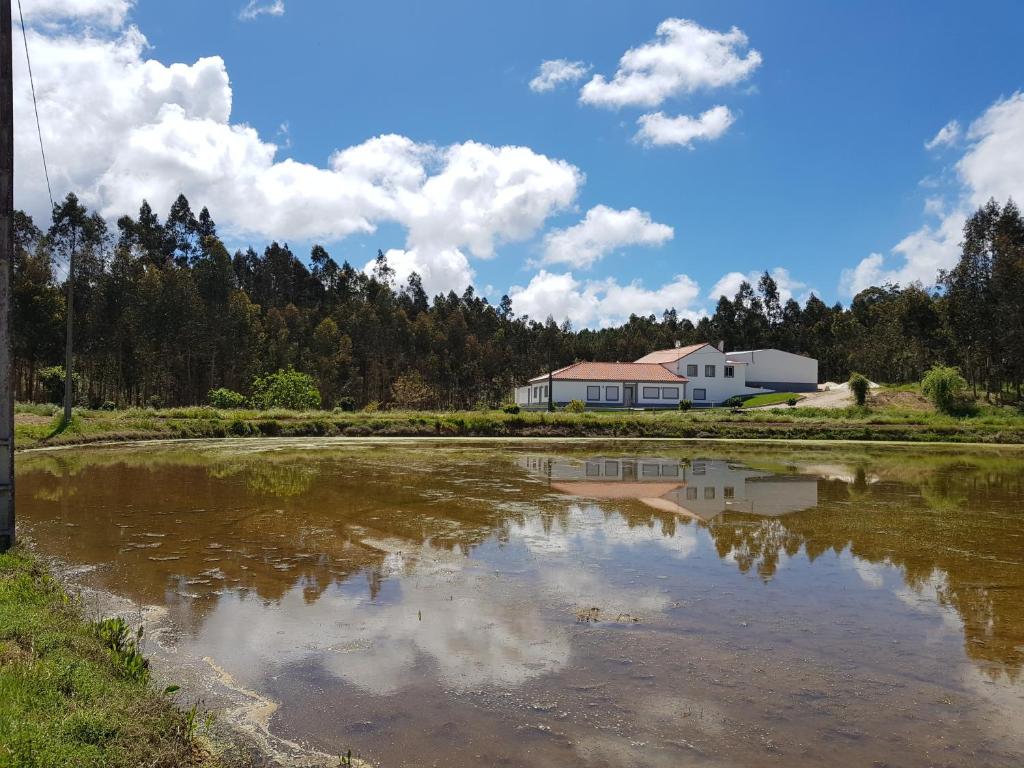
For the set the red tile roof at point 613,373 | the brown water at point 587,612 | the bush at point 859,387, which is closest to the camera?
the brown water at point 587,612

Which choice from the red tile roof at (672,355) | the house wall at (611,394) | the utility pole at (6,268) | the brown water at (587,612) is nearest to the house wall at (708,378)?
the red tile roof at (672,355)

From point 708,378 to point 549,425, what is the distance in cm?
2770

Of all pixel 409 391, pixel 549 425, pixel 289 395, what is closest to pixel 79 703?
pixel 549 425

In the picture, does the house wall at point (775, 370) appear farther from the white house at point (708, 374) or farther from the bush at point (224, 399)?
the bush at point (224, 399)

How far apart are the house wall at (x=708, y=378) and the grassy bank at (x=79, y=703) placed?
59.6 m

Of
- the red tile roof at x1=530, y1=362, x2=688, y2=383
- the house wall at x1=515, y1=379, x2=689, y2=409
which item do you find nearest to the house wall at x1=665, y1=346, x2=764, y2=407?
the red tile roof at x1=530, y1=362, x2=688, y2=383

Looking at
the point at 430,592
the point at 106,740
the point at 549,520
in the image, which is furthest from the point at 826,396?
the point at 106,740

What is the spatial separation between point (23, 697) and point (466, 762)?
2.95 m

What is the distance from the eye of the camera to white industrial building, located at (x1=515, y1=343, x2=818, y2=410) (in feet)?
193

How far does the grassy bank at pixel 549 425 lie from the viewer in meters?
36.6

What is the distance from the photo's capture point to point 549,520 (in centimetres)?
1366

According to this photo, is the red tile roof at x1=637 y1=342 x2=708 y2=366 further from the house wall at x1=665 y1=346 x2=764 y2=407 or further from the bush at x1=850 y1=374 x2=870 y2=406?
the bush at x1=850 y1=374 x2=870 y2=406

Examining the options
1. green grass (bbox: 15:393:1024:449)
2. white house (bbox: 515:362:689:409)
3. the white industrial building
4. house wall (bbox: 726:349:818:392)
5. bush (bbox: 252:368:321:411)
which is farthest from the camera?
house wall (bbox: 726:349:818:392)

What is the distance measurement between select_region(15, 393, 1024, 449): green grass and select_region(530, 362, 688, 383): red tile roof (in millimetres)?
15329
